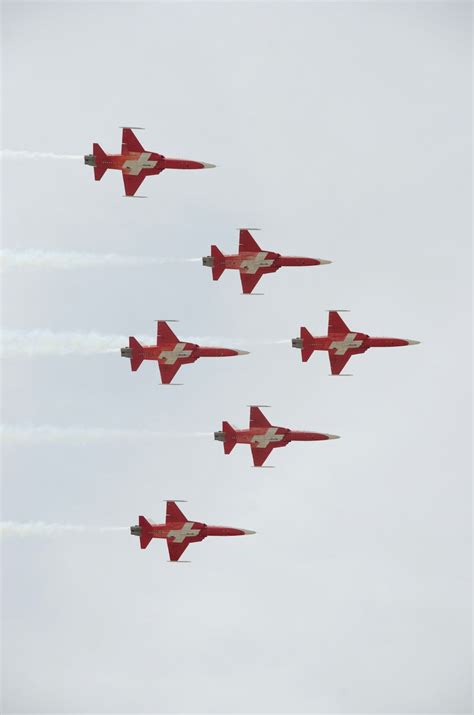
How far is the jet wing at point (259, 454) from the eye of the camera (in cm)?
11162

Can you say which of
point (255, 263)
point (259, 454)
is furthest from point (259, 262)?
point (259, 454)

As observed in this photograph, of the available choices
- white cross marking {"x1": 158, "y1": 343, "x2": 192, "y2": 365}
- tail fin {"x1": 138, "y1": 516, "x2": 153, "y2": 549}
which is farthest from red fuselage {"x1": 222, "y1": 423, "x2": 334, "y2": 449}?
tail fin {"x1": 138, "y1": 516, "x2": 153, "y2": 549}

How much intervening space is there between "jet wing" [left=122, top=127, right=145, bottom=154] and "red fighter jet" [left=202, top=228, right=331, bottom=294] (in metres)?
8.44

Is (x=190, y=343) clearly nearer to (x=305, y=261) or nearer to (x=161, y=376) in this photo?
(x=161, y=376)

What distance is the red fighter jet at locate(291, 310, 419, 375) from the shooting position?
110 metres

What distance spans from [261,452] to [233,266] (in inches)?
512

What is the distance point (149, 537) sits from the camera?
110m

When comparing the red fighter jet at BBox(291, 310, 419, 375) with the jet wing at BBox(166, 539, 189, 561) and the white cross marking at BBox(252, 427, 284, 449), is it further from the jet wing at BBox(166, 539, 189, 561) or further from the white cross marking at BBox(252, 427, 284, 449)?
the jet wing at BBox(166, 539, 189, 561)

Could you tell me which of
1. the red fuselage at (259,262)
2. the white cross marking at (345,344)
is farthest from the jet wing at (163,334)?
the white cross marking at (345,344)

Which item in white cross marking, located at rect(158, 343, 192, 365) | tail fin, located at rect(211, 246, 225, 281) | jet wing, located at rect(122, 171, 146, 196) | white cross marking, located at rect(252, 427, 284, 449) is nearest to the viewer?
jet wing, located at rect(122, 171, 146, 196)

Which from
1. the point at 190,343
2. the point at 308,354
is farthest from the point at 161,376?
the point at 308,354

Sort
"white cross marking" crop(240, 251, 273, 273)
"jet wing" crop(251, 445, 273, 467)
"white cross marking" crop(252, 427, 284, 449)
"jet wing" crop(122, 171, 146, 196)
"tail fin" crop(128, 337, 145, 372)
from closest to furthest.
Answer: "jet wing" crop(122, 171, 146, 196), "tail fin" crop(128, 337, 145, 372), "white cross marking" crop(240, 251, 273, 273), "white cross marking" crop(252, 427, 284, 449), "jet wing" crop(251, 445, 273, 467)

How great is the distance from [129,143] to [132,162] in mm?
1269

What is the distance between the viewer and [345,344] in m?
111
